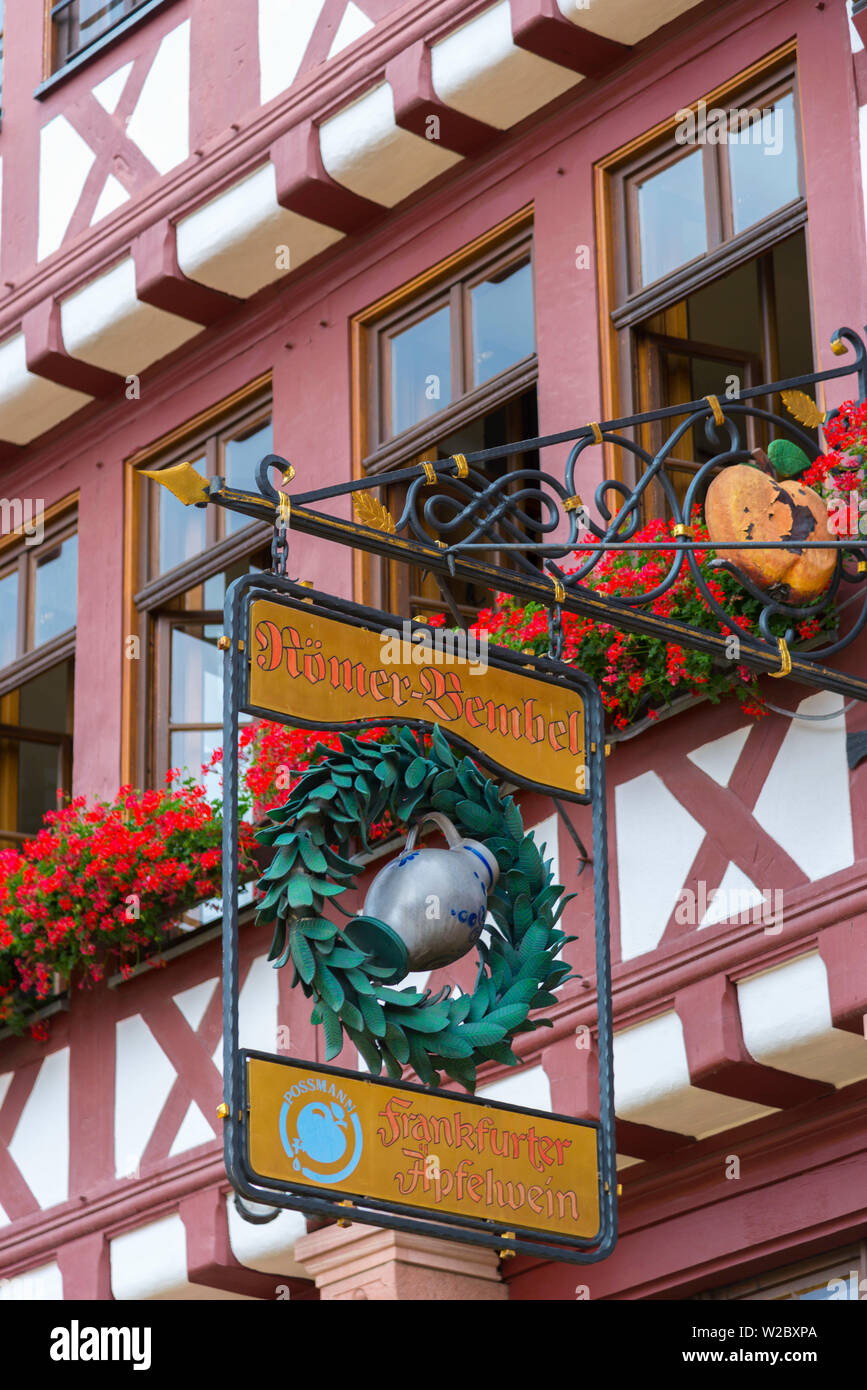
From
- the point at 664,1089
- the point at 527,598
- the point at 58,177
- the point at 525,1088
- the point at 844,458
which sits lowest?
the point at 664,1089

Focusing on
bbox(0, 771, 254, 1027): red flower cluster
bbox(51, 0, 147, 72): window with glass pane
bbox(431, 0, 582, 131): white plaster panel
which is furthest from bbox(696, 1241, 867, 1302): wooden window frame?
bbox(51, 0, 147, 72): window with glass pane

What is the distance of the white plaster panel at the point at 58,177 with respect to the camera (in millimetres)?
10945

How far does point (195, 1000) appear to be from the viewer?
29.9ft

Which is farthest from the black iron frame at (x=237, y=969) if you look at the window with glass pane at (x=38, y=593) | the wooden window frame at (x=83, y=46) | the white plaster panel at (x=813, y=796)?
the wooden window frame at (x=83, y=46)

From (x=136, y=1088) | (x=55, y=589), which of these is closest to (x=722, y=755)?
(x=136, y=1088)

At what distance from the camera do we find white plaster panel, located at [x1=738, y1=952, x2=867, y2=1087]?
22.8ft

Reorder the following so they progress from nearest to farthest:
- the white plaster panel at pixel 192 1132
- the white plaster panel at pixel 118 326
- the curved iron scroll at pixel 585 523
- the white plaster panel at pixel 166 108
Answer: the curved iron scroll at pixel 585 523 < the white plaster panel at pixel 192 1132 < the white plaster panel at pixel 118 326 < the white plaster panel at pixel 166 108

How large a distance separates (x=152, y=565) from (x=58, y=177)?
6.13 ft

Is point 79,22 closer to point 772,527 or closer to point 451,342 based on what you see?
point 451,342

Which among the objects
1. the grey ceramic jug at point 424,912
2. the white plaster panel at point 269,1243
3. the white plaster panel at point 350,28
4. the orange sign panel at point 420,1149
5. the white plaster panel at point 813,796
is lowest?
the orange sign panel at point 420,1149

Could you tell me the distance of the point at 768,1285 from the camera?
746cm

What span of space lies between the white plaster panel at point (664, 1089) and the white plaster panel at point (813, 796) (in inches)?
24.7

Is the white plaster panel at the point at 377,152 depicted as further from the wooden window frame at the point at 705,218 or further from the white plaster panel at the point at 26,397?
the white plaster panel at the point at 26,397

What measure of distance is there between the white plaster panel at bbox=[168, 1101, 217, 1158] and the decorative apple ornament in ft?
9.95
